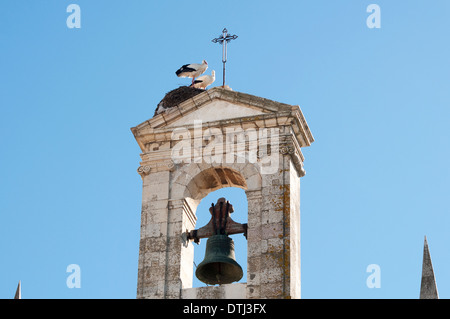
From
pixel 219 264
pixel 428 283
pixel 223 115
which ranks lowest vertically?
pixel 428 283

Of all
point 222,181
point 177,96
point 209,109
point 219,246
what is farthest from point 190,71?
point 219,246

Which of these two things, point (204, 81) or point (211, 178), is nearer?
point (211, 178)

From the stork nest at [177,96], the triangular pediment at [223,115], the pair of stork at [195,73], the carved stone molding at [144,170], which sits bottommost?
the carved stone molding at [144,170]

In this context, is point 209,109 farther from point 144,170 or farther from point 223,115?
point 144,170

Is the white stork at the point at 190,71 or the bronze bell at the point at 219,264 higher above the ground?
the white stork at the point at 190,71

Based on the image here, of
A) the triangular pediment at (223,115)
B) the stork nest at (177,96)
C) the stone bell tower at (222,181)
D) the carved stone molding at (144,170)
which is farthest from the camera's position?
the stork nest at (177,96)

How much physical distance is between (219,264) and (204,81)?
17.4ft

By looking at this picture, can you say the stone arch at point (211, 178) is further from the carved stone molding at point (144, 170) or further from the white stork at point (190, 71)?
the white stork at point (190, 71)

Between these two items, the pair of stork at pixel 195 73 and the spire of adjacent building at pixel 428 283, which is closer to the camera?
the spire of adjacent building at pixel 428 283

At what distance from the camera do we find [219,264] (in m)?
24.3

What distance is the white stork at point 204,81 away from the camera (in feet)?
93.7

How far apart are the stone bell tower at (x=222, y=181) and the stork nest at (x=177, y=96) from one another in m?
3.10

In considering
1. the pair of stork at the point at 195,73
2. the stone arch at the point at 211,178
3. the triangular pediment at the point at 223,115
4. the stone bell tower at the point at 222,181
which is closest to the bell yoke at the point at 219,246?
the stone bell tower at the point at 222,181
